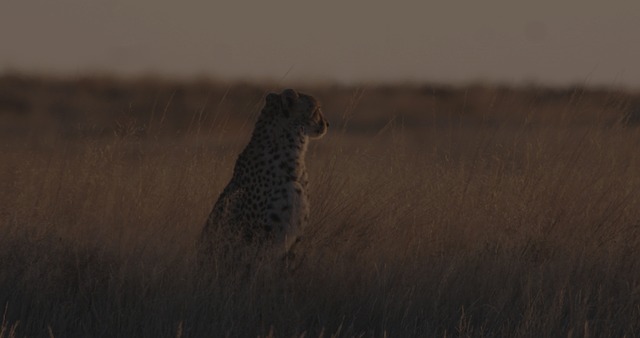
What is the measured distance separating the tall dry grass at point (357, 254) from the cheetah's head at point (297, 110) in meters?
Result: 0.55

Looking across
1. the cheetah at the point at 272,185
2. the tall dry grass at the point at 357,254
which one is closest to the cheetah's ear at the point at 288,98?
the cheetah at the point at 272,185

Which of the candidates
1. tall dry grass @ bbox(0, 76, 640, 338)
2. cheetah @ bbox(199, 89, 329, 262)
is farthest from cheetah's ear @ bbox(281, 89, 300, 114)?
tall dry grass @ bbox(0, 76, 640, 338)

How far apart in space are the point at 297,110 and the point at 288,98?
0.08 m

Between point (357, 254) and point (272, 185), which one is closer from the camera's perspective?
point (272, 185)

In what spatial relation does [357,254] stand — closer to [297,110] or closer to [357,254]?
[357,254]

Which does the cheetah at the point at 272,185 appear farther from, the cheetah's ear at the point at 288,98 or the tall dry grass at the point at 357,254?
the tall dry grass at the point at 357,254

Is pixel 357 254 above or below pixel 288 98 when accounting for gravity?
below

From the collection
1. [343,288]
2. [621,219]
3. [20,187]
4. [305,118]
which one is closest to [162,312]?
[343,288]

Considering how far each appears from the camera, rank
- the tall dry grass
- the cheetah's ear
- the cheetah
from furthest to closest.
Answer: the cheetah's ear → the cheetah → the tall dry grass

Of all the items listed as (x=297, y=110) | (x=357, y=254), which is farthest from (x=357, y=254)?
(x=297, y=110)

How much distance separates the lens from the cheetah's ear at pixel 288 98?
5.63 metres

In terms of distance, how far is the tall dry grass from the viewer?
4.92 meters

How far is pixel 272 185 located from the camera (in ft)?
18.1

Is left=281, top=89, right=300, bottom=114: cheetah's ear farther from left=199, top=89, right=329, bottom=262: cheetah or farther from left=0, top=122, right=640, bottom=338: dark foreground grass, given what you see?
left=0, top=122, right=640, bottom=338: dark foreground grass
